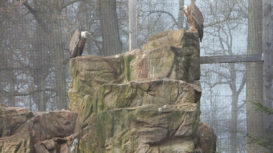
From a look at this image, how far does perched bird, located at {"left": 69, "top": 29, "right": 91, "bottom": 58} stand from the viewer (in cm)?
543

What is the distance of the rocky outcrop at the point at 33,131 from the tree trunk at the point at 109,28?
1.61m

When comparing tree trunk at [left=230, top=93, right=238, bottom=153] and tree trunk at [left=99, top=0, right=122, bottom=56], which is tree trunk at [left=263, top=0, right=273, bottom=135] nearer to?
tree trunk at [left=230, top=93, right=238, bottom=153]

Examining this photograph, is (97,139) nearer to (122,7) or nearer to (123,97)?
(123,97)

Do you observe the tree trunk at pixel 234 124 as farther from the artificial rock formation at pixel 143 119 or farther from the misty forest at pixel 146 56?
the artificial rock formation at pixel 143 119

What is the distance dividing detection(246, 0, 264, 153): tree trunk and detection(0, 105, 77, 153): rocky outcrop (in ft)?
8.84

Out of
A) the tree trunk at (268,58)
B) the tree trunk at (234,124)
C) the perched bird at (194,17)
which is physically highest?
the perched bird at (194,17)

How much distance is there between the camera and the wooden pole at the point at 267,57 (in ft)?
17.5

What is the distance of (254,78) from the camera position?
5496 mm

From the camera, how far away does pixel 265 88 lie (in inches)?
212

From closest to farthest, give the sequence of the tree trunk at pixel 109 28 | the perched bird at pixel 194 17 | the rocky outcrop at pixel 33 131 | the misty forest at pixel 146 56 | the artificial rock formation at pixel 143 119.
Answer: the artificial rock formation at pixel 143 119
the rocky outcrop at pixel 33 131
the misty forest at pixel 146 56
the perched bird at pixel 194 17
the tree trunk at pixel 109 28

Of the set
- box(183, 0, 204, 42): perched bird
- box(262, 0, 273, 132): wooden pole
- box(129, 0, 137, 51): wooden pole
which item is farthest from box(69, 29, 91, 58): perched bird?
box(262, 0, 273, 132): wooden pole

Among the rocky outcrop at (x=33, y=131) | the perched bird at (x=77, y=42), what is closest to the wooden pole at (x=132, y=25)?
the perched bird at (x=77, y=42)

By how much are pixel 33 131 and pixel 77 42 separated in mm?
1767

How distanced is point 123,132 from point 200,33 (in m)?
2.63
